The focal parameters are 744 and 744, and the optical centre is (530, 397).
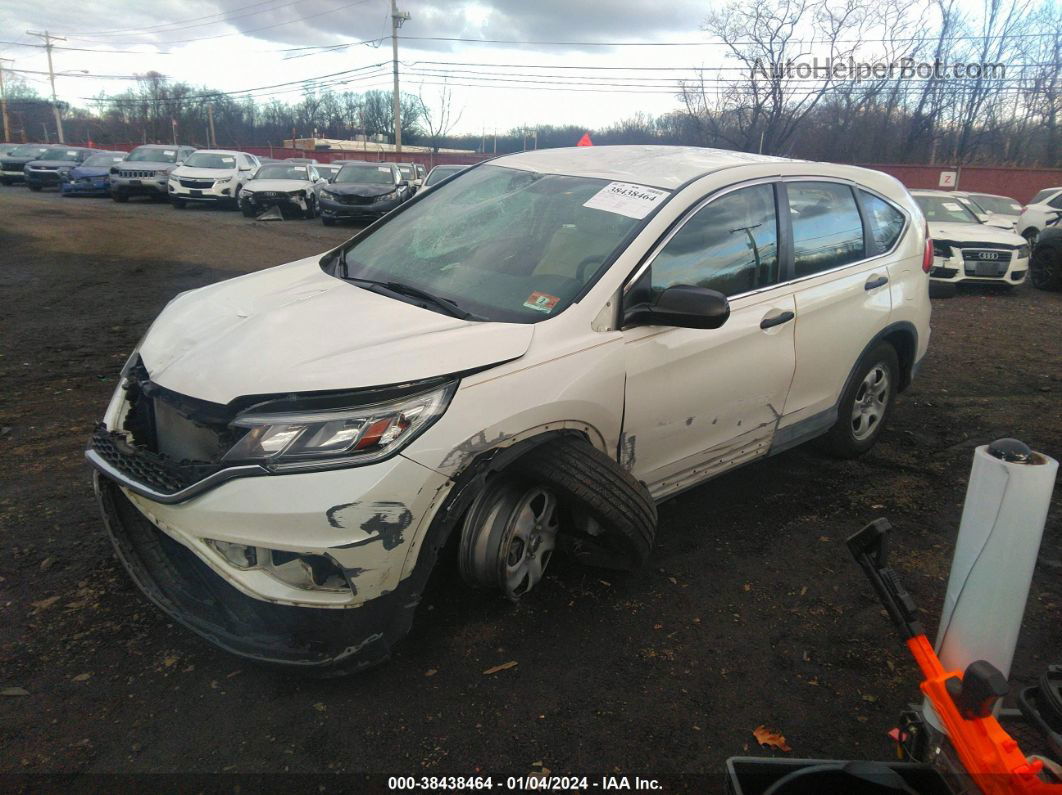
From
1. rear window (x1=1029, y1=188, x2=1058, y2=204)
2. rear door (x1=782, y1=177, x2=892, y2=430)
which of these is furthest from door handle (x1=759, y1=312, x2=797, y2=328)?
rear window (x1=1029, y1=188, x2=1058, y2=204)

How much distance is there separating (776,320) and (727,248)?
0.43 m

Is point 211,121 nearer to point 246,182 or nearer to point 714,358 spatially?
point 246,182

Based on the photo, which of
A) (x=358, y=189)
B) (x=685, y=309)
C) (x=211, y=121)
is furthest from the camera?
(x=211, y=121)

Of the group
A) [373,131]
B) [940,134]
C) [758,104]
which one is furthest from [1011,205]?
[373,131]

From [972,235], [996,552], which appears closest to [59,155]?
[972,235]

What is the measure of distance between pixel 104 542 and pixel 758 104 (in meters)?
32.2

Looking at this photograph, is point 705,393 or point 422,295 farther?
point 705,393

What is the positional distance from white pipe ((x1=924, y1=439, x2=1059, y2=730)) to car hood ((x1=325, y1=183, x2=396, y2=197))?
1851 centimetres

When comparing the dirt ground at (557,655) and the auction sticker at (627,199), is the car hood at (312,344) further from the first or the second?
the dirt ground at (557,655)

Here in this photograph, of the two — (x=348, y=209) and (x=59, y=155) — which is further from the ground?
(x=59, y=155)

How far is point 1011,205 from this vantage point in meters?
17.4

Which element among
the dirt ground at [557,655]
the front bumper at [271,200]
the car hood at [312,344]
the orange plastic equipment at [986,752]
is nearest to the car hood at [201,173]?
the front bumper at [271,200]

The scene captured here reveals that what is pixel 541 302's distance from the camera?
9.60 feet

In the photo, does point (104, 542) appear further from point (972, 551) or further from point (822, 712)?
point (972, 551)
